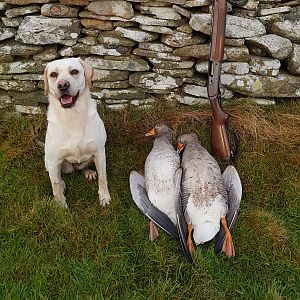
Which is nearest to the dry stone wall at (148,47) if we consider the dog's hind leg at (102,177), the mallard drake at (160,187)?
the mallard drake at (160,187)

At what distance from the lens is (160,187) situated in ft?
13.8

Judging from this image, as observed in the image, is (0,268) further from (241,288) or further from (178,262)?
(241,288)

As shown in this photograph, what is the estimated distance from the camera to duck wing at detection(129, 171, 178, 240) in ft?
12.8

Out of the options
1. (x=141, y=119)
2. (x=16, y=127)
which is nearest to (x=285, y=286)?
(x=141, y=119)

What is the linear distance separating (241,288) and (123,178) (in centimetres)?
188

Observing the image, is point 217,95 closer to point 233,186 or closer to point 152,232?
point 233,186

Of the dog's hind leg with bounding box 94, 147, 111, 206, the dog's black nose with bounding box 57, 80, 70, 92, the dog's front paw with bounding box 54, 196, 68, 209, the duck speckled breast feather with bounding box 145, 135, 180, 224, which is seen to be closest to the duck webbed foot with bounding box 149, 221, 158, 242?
the duck speckled breast feather with bounding box 145, 135, 180, 224

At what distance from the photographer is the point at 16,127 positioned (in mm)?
5430

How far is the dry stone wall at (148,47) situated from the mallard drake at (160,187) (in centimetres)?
110

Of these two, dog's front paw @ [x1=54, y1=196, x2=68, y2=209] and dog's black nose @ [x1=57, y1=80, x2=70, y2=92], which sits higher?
dog's black nose @ [x1=57, y1=80, x2=70, y2=92]

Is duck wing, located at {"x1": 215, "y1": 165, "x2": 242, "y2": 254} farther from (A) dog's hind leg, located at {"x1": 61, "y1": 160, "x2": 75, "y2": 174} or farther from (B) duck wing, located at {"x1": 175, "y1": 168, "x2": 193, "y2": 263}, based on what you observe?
(A) dog's hind leg, located at {"x1": 61, "y1": 160, "x2": 75, "y2": 174}

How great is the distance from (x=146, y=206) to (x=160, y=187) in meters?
0.23

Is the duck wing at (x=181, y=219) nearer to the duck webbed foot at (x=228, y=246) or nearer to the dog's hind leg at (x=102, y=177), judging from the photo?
the duck webbed foot at (x=228, y=246)

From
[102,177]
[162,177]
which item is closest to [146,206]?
[162,177]
